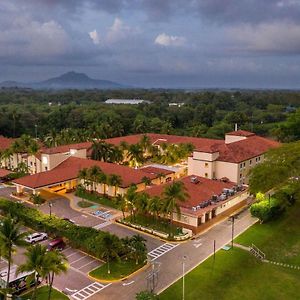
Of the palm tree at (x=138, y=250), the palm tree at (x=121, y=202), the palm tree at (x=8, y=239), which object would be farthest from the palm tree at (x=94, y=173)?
the palm tree at (x=8, y=239)

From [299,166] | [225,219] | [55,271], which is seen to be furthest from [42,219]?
[299,166]

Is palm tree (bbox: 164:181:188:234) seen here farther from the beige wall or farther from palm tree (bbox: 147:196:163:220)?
the beige wall

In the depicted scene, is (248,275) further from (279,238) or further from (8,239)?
(8,239)

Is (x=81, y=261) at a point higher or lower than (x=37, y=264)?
lower

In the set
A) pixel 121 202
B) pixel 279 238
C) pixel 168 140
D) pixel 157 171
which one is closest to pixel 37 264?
pixel 121 202

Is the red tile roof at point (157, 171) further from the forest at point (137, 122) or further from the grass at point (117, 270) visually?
the forest at point (137, 122)

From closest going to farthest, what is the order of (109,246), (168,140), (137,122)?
(109,246) → (168,140) → (137,122)
